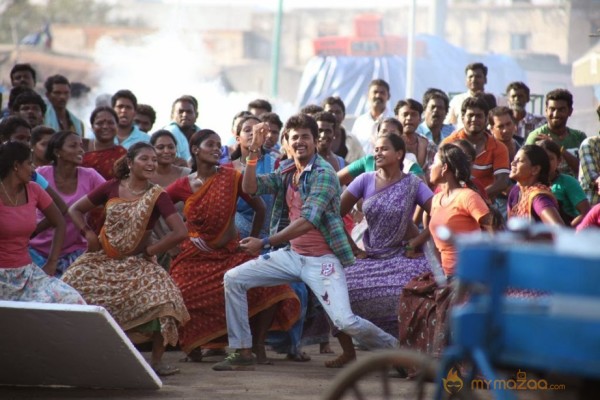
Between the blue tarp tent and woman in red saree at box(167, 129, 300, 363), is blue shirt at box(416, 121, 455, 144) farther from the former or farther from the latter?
the blue tarp tent

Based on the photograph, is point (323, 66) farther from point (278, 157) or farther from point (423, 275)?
point (423, 275)

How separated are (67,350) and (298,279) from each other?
185cm

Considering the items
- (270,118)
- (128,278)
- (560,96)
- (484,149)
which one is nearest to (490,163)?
(484,149)

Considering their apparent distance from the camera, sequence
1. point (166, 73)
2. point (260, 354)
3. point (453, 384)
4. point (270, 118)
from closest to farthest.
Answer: point (453, 384) < point (260, 354) < point (270, 118) < point (166, 73)

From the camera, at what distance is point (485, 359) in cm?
414

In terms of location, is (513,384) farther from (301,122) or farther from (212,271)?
(212,271)

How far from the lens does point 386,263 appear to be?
29.6ft

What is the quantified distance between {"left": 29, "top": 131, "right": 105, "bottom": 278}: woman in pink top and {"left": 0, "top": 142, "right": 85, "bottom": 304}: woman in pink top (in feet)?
3.59

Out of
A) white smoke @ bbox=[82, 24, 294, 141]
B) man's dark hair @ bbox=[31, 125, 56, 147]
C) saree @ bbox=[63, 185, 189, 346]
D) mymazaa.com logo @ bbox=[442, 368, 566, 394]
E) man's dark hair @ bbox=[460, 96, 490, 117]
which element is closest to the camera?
mymazaa.com logo @ bbox=[442, 368, 566, 394]

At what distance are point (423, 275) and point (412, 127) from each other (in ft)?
Result: 10.3

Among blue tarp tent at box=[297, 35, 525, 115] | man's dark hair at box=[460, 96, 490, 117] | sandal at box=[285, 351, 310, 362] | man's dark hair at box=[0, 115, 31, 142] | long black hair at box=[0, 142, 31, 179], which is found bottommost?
sandal at box=[285, 351, 310, 362]

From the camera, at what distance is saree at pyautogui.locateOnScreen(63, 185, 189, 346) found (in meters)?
8.34

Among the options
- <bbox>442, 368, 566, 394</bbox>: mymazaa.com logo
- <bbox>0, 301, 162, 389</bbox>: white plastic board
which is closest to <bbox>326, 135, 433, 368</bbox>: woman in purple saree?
<bbox>442, 368, 566, 394</bbox>: mymazaa.com logo

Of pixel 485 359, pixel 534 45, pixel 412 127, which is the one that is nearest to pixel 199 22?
pixel 534 45
